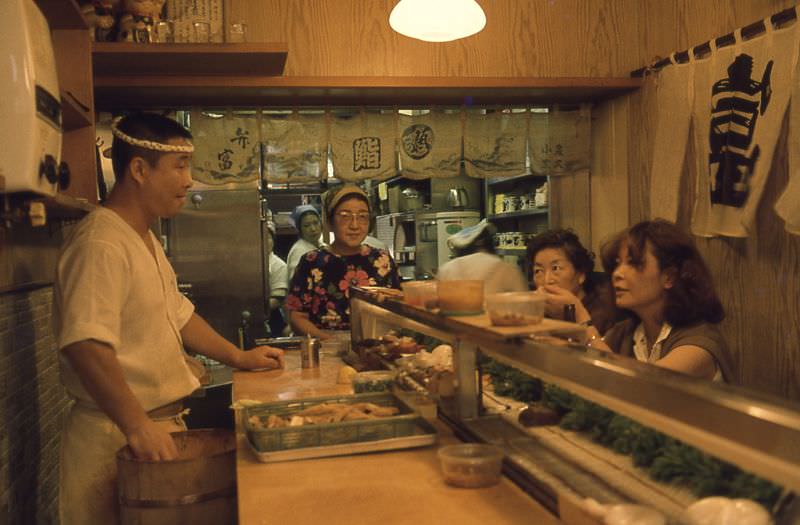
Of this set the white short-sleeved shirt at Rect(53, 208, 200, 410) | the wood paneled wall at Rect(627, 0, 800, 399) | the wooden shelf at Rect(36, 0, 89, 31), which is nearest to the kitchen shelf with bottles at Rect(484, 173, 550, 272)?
the wood paneled wall at Rect(627, 0, 800, 399)

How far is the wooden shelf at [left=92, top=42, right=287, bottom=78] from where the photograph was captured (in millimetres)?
3895

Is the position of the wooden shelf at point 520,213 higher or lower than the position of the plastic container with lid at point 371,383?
higher

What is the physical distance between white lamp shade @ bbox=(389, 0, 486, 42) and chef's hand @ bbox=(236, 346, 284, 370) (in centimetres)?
155

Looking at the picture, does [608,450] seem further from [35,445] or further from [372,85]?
[372,85]

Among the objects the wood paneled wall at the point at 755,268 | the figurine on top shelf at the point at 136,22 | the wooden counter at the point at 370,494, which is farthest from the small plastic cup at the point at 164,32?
the wood paneled wall at the point at 755,268

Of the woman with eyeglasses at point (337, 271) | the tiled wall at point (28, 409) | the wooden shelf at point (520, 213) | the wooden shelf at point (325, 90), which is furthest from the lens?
the wooden shelf at point (520, 213)

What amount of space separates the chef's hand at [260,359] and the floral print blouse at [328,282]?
0.97 meters

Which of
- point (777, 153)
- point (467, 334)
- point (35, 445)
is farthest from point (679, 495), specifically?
point (777, 153)

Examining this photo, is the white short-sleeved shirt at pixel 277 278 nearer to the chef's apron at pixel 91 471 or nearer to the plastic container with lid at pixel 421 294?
the chef's apron at pixel 91 471

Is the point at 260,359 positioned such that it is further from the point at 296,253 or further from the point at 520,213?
the point at 520,213

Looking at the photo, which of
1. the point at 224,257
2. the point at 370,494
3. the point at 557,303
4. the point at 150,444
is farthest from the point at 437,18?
the point at 224,257

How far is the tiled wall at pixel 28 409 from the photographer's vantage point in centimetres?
268

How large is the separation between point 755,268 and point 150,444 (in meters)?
3.30

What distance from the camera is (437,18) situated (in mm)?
3275
